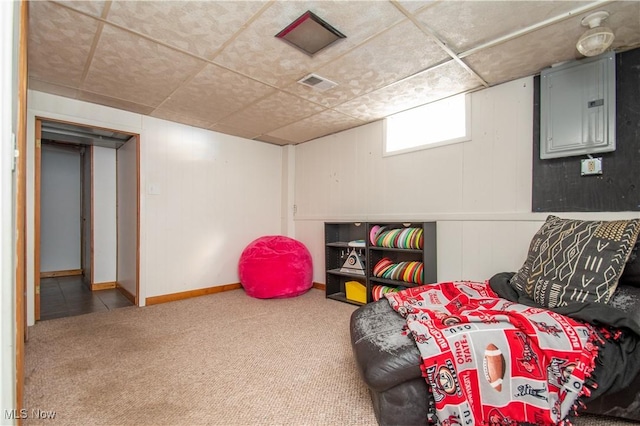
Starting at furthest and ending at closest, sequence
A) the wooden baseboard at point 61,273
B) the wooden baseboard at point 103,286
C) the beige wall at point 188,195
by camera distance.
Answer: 1. the wooden baseboard at point 61,273
2. the wooden baseboard at point 103,286
3. the beige wall at point 188,195

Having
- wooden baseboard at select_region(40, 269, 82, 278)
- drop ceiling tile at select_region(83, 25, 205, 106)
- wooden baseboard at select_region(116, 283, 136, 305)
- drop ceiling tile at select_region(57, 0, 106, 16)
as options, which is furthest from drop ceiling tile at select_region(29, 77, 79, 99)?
wooden baseboard at select_region(40, 269, 82, 278)

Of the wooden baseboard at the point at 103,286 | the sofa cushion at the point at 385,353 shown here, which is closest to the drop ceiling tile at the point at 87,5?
the sofa cushion at the point at 385,353

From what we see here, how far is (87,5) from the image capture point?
5.41 ft

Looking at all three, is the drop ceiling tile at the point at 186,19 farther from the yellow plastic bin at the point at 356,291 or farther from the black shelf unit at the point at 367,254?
the yellow plastic bin at the point at 356,291

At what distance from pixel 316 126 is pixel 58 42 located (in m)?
2.43

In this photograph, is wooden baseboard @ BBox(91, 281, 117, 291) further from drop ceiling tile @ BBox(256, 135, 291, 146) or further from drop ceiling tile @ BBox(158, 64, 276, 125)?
drop ceiling tile @ BBox(256, 135, 291, 146)

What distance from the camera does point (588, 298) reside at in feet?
4.96

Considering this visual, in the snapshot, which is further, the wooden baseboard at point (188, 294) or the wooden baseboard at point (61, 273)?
the wooden baseboard at point (61, 273)

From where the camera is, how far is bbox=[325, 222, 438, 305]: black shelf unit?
2.84 metres

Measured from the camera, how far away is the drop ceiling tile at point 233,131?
150 inches

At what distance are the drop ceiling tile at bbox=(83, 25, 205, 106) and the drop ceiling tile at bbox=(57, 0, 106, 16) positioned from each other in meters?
0.15

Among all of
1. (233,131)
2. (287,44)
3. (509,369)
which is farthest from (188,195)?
(509,369)

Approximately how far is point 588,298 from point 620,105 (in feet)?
4.59

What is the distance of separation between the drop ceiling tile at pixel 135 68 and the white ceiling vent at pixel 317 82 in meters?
0.81
